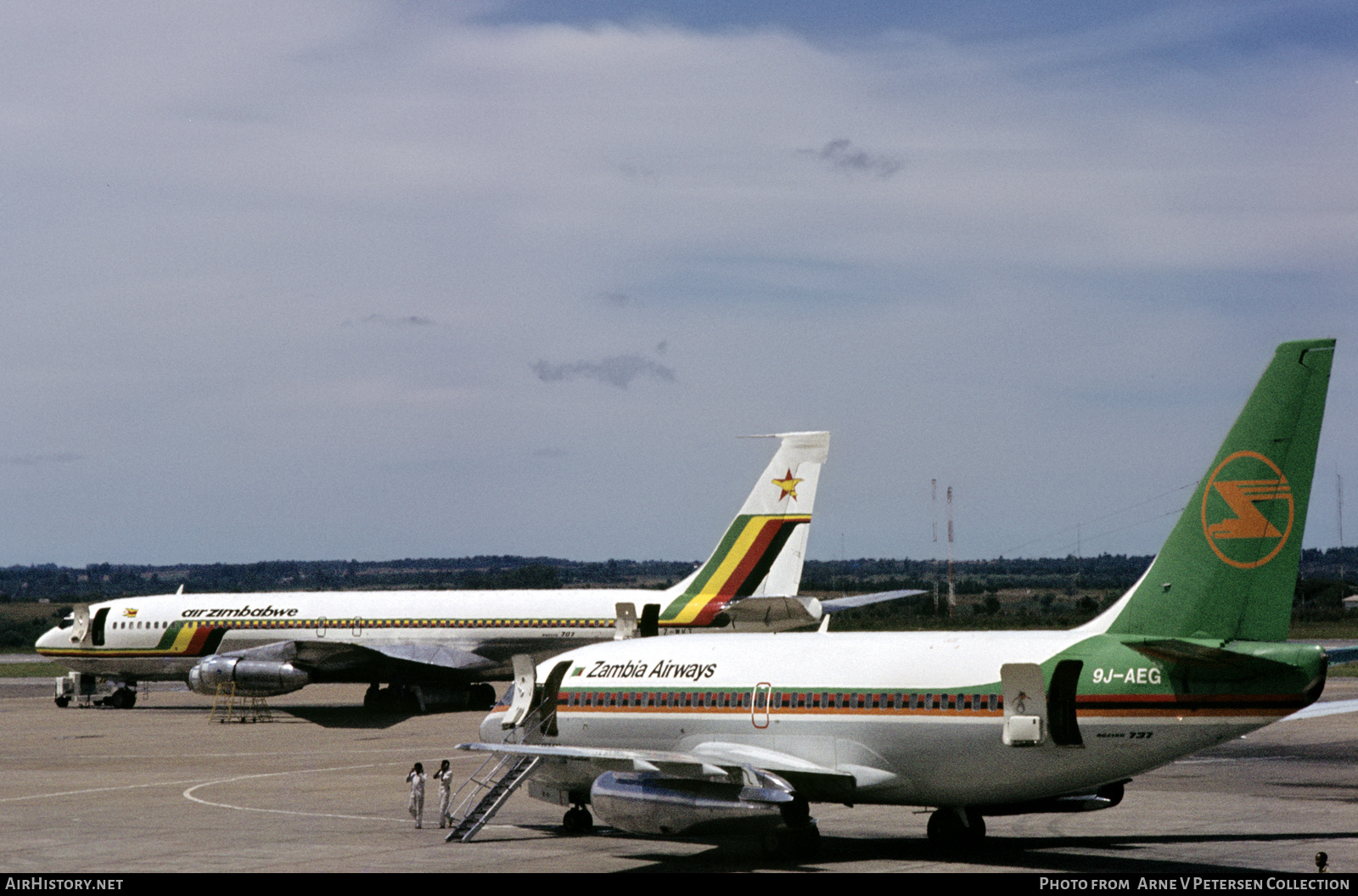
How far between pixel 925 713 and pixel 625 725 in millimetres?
6622

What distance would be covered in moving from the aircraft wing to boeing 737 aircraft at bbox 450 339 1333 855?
0.14 ft

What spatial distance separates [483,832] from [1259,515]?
52.8 feet

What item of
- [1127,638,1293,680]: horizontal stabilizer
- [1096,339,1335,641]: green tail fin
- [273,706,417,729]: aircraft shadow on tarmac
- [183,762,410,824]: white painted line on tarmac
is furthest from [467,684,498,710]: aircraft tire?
[1127,638,1293,680]: horizontal stabilizer

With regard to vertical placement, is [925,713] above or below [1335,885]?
above

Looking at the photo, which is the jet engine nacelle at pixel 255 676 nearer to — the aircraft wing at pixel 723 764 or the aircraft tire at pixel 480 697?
the aircraft tire at pixel 480 697

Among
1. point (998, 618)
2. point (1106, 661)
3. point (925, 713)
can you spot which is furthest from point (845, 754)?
point (998, 618)

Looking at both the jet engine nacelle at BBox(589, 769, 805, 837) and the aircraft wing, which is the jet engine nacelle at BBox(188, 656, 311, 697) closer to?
the aircraft wing

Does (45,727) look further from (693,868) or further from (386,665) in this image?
(693,868)

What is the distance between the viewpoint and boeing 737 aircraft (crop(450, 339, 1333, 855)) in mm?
23688

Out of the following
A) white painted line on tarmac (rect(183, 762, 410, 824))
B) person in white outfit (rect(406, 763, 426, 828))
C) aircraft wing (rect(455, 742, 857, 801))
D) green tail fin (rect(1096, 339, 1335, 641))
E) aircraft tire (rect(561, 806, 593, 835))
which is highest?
green tail fin (rect(1096, 339, 1335, 641))

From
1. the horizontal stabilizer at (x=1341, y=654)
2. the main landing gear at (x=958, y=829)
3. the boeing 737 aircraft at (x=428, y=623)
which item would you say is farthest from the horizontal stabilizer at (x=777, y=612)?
the horizontal stabilizer at (x=1341, y=654)

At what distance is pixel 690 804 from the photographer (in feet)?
85.8

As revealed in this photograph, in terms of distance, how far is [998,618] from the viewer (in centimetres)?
12431

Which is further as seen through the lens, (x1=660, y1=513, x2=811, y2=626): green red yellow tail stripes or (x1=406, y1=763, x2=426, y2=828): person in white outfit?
(x1=660, y1=513, x2=811, y2=626): green red yellow tail stripes
